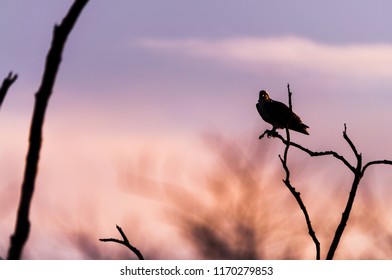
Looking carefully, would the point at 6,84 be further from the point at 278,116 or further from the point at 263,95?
the point at 263,95

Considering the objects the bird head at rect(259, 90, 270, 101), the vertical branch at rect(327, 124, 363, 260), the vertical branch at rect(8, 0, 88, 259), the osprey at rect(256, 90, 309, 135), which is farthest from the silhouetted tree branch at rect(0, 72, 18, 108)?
the bird head at rect(259, 90, 270, 101)

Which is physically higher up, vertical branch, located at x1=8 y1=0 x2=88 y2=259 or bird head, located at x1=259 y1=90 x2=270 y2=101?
bird head, located at x1=259 y1=90 x2=270 y2=101

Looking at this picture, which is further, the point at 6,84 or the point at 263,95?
the point at 263,95

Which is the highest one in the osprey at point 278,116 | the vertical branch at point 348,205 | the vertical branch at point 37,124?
the osprey at point 278,116

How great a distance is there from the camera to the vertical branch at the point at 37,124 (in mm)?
1268

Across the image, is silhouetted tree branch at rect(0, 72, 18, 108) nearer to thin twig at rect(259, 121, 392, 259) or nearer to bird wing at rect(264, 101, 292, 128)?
thin twig at rect(259, 121, 392, 259)

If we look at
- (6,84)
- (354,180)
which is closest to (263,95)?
(354,180)

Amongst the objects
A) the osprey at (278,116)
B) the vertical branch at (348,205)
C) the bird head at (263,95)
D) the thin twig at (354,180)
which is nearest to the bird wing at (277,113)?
the osprey at (278,116)

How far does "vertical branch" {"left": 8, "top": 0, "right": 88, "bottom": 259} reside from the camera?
1268 millimetres

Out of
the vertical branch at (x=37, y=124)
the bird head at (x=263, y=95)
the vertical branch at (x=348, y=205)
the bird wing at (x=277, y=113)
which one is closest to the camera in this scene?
the vertical branch at (x=37, y=124)

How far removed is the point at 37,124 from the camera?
4.15 ft

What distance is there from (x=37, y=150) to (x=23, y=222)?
0.15 meters

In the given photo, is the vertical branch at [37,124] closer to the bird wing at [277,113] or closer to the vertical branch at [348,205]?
the vertical branch at [348,205]
